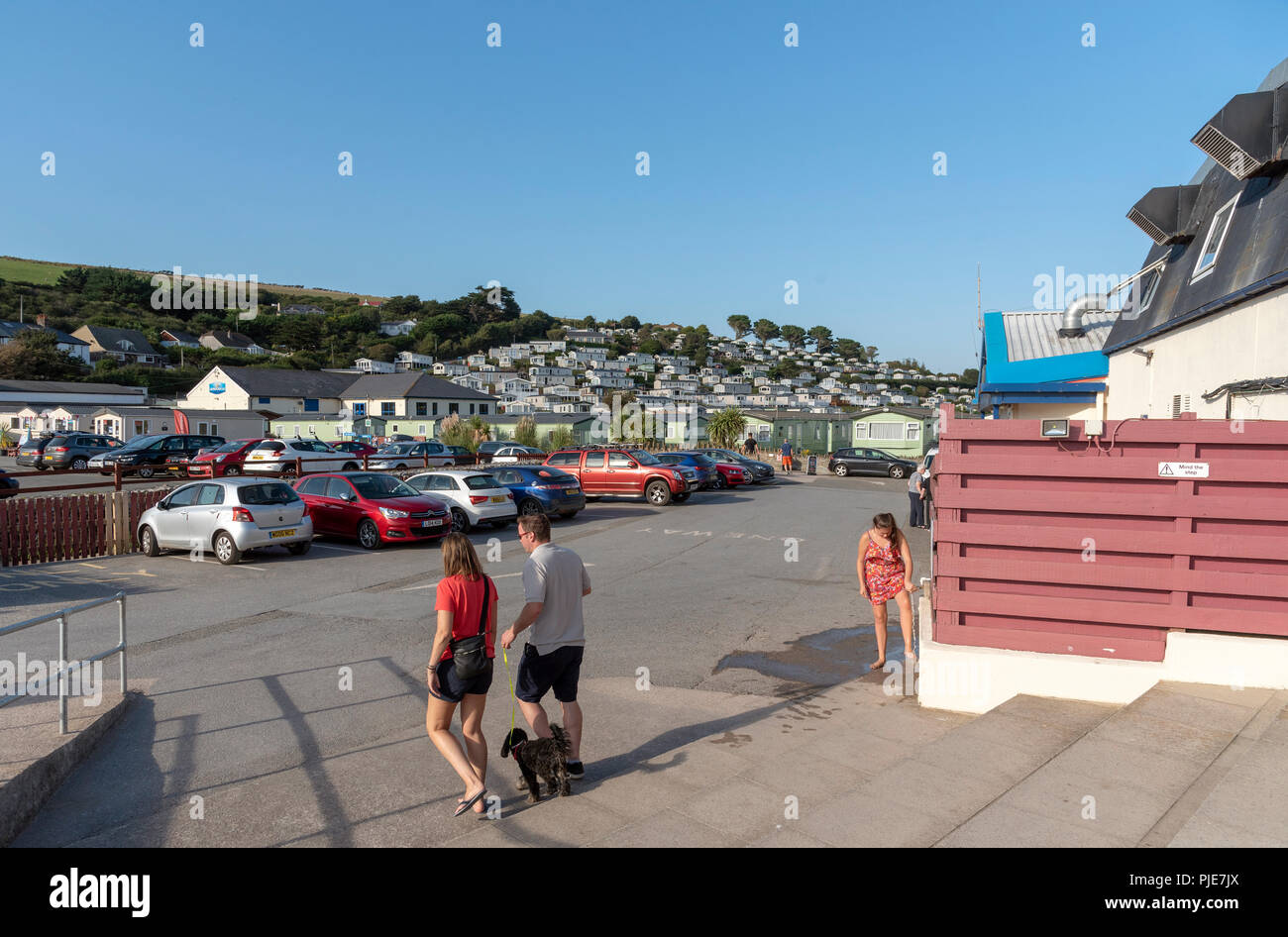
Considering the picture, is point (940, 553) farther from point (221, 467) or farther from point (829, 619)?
point (221, 467)

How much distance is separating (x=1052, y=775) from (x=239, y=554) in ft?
46.7

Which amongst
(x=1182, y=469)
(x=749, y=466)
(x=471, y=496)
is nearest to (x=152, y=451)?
(x=471, y=496)

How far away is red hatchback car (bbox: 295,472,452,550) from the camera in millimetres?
16828

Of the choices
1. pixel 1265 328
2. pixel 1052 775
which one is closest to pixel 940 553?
pixel 1052 775

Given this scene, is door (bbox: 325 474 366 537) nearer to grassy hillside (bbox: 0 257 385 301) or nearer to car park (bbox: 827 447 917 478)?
car park (bbox: 827 447 917 478)

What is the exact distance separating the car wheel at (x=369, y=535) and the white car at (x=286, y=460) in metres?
14.8

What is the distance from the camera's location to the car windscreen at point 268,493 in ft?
49.8

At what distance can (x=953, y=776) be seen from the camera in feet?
16.7

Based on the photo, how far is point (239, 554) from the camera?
15.1 meters

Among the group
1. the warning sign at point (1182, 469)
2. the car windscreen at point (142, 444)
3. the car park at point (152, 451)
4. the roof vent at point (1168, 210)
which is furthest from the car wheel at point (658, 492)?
the car windscreen at point (142, 444)

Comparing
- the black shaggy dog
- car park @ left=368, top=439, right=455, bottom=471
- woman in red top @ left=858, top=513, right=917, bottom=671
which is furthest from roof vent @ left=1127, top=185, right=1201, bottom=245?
car park @ left=368, top=439, right=455, bottom=471

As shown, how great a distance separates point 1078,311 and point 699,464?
44.5 feet

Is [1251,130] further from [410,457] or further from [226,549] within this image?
[410,457]

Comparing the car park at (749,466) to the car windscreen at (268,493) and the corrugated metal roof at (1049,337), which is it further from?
the car windscreen at (268,493)
